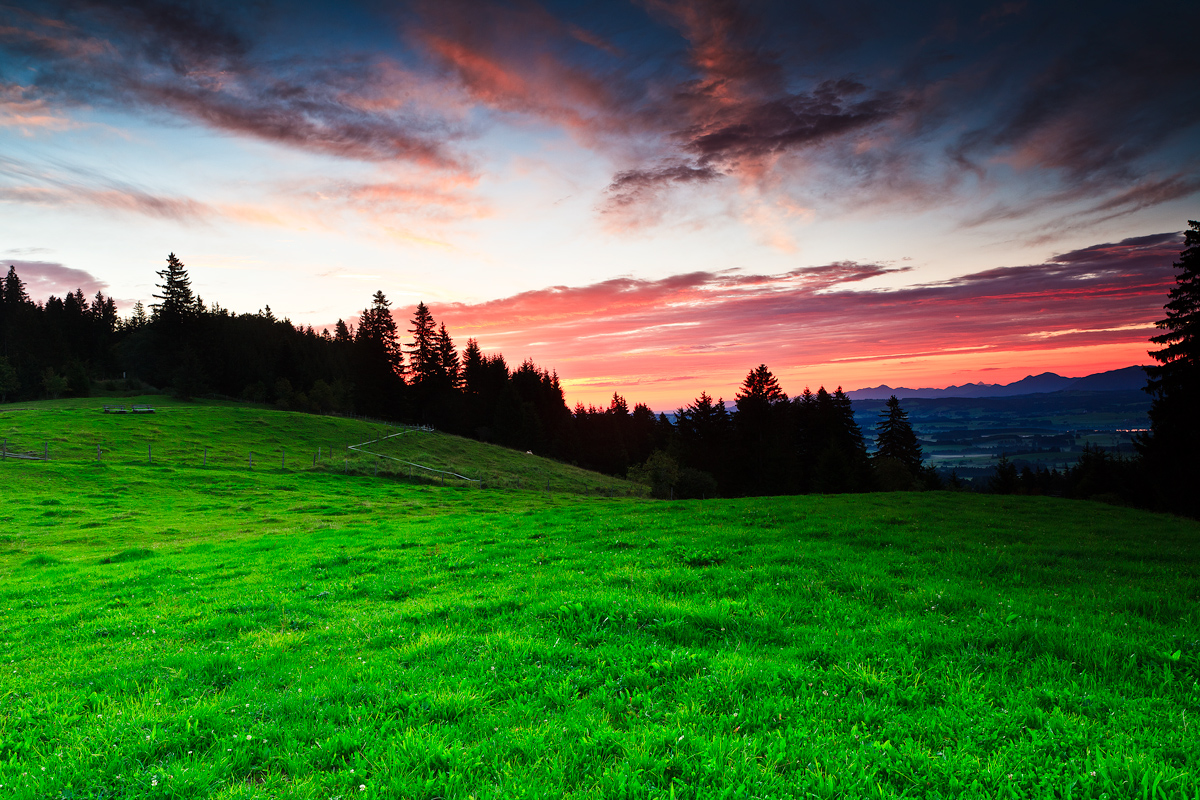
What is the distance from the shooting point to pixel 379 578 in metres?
12.5

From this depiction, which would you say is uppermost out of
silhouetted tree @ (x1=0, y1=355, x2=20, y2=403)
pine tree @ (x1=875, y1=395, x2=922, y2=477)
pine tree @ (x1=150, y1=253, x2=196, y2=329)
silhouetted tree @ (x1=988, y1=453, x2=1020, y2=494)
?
pine tree @ (x1=150, y1=253, x2=196, y2=329)

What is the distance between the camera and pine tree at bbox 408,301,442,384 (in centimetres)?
9888

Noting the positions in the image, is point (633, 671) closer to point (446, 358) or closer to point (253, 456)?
point (253, 456)

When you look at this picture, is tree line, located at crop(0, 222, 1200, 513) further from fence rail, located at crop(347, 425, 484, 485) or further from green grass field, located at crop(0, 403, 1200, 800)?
green grass field, located at crop(0, 403, 1200, 800)

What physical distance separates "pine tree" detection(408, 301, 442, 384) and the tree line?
0.66 feet

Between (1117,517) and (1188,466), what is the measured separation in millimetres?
25037

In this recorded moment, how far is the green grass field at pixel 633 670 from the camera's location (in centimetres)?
471

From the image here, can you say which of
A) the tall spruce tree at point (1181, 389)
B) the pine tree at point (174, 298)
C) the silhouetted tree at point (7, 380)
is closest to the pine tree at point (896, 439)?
the tall spruce tree at point (1181, 389)

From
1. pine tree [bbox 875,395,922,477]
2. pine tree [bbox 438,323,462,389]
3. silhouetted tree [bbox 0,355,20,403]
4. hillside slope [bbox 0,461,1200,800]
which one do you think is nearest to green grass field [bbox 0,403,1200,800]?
hillside slope [bbox 0,461,1200,800]

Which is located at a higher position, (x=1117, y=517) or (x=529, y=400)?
(x=529, y=400)

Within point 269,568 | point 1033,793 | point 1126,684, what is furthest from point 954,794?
point 269,568

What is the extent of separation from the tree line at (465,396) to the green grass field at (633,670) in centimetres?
4915

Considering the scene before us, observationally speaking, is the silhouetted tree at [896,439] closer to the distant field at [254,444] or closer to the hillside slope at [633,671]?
the distant field at [254,444]

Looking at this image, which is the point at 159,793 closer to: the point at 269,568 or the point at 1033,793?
the point at 1033,793
